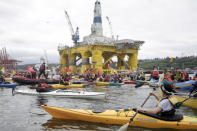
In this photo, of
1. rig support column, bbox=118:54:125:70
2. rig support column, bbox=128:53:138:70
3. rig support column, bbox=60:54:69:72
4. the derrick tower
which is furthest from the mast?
rig support column, bbox=60:54:69:72

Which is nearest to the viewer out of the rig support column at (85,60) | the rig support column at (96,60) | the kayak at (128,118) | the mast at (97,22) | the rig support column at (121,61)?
the kayak at (128,118)

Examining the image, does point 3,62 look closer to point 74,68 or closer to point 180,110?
point 74,68

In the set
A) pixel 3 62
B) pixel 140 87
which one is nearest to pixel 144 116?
pixel 140 87

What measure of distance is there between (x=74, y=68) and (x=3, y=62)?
33.4 m

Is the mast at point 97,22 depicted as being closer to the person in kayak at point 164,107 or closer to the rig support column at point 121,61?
the rig support column at point 121,61

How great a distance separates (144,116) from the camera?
9.50 meters

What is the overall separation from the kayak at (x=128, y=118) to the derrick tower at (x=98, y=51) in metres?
45.6

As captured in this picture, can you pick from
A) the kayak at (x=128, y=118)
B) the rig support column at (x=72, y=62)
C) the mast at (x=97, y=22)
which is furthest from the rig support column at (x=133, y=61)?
the kayak at (x=128, y=118)

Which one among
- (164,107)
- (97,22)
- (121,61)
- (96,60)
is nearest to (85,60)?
(96,60)

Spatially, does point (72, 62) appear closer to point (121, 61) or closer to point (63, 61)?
point (63, 61)

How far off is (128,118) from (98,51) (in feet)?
164

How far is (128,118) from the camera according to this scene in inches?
387

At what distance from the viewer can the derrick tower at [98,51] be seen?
5988 cm

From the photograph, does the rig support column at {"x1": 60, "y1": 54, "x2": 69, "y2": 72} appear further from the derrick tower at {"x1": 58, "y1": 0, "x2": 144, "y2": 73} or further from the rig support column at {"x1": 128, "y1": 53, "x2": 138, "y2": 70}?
the rig support column at {"x1": 128, "y1": 53, "x2": 138, "y2": 70}
